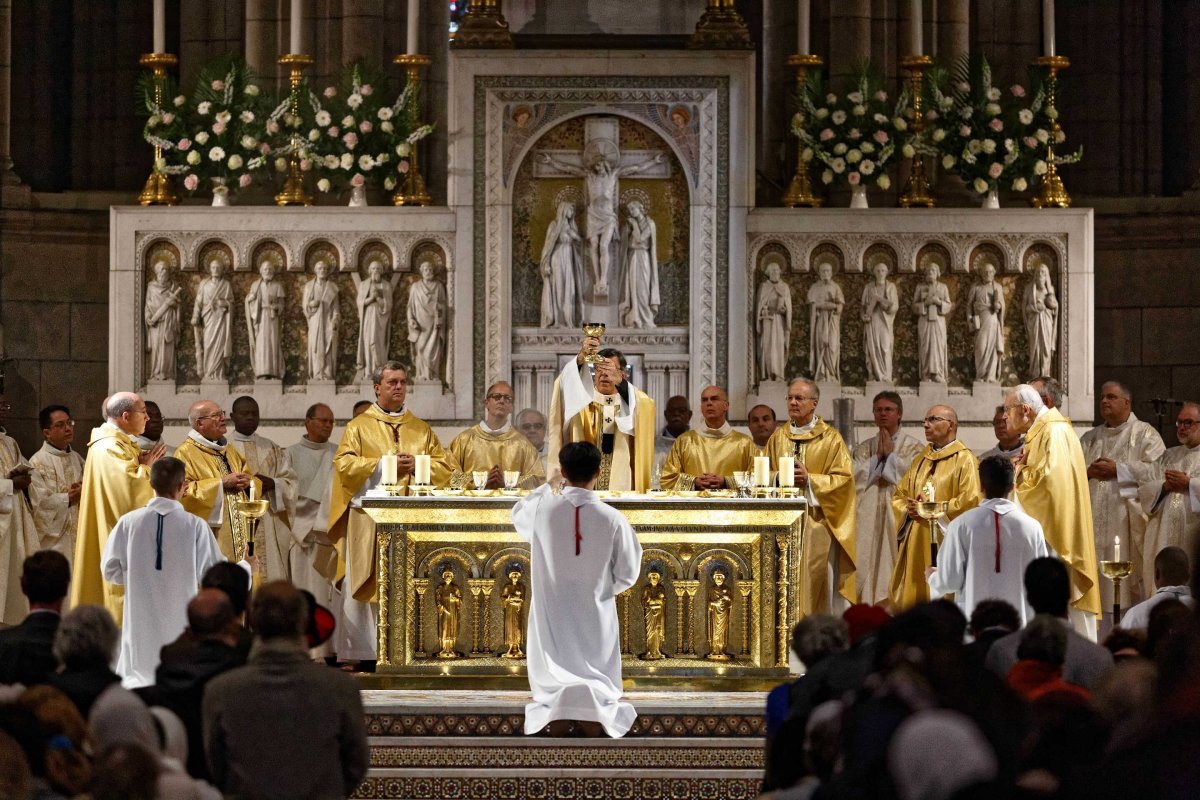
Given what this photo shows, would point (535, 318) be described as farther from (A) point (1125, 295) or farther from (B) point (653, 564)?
(A) point (1125, 295)

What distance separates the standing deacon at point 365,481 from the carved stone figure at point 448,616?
117cm

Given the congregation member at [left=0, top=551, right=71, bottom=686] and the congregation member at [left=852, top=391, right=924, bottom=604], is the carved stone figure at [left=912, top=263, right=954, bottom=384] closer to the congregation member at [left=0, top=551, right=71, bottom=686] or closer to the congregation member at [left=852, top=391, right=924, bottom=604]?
the congregation member at [left=852, top=391, right=924, bottom=604]

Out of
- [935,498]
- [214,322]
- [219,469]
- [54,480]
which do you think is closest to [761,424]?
[935,498]

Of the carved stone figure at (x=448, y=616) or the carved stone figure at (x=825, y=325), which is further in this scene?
the carved stone figure at (x=825, y=325)

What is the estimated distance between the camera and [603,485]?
425 inches

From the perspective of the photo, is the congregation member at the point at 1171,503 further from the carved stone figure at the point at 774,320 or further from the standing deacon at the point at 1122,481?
the carved stone figure at the point at 774,320

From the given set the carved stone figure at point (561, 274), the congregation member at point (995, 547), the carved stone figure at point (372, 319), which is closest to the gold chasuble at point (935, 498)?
the congregation member at point (995, 547)

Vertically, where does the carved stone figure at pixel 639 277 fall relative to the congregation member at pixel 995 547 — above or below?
above

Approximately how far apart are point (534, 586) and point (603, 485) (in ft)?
4.64

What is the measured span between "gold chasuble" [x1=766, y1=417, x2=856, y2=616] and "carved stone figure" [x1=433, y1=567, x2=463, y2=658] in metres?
2.15

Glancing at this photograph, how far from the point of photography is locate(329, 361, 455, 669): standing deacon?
1146cm

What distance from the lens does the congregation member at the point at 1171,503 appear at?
12234mm

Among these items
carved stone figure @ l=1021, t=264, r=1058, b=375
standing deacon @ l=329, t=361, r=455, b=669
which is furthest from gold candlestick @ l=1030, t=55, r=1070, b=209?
standing deacon @ l=329, t=361, r=455, b=669

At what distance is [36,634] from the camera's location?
6418 millimetres
